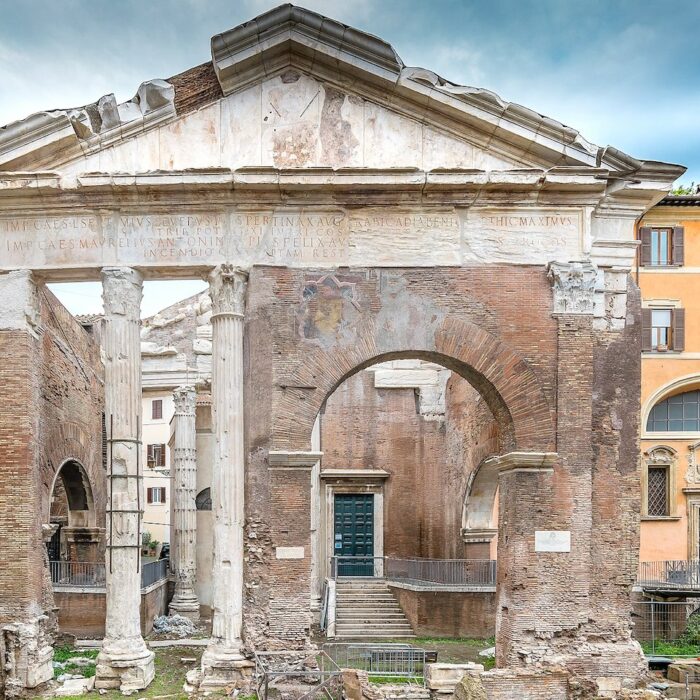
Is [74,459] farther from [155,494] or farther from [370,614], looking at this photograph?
[155,494]

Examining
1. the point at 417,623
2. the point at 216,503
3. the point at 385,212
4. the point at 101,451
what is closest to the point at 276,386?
the point at 216,503

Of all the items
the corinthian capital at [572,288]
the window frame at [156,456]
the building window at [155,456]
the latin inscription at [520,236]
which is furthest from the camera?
the building window at [155,456]

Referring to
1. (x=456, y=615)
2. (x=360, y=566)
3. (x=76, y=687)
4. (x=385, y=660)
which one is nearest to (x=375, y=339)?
(x=385, y=660)

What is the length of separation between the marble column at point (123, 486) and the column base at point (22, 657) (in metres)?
0.90

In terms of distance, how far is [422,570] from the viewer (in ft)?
61.5

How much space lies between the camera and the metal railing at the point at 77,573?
16.6 metres

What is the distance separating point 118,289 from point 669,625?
1267cm

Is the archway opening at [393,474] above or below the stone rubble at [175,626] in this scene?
above

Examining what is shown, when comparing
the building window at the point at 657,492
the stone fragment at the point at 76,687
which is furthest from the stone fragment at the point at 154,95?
the building window at the point at 657,492

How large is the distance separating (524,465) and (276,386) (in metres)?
3.57

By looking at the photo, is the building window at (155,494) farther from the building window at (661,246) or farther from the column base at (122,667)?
the column base at (122,667)

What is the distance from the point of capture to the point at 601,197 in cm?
1211

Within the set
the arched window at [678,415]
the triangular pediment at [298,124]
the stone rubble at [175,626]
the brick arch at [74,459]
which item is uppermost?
the triangular pediment at [298,124]

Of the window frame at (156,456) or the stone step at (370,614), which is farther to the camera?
the window frame at (156,456)
